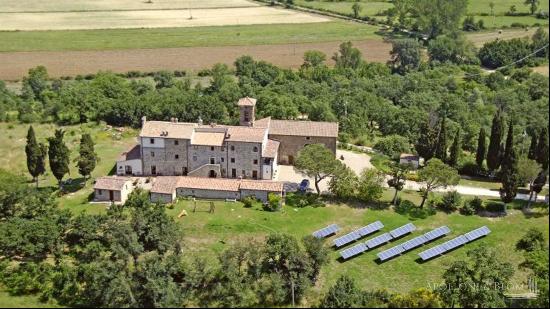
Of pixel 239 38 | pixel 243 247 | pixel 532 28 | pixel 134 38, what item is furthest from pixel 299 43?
pixel 243 247

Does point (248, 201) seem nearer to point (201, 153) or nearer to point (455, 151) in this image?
point (201, 153)

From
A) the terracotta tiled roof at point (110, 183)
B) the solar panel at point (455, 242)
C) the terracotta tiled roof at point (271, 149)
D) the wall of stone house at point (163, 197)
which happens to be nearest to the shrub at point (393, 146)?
the terracotta tiled roof at point (271, 149)

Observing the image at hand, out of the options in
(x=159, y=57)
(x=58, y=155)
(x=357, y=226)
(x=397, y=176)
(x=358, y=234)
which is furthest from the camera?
(x=159, y=57)

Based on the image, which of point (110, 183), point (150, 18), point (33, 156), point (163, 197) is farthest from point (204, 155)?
point (150, 18)

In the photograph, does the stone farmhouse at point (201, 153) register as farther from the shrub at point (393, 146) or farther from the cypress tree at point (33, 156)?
the shrub at point (393, 146)

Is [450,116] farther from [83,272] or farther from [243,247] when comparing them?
[83,272]

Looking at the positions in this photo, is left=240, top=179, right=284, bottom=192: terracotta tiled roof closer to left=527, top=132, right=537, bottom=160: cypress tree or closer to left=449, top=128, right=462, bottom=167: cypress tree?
left=449, top=128, right=462, bottom=167: cypress tree

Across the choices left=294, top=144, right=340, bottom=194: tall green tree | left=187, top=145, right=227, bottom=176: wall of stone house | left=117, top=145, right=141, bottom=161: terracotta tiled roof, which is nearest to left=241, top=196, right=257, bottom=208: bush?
left=294, top=144, right=340, bottom=194: tall green tree
